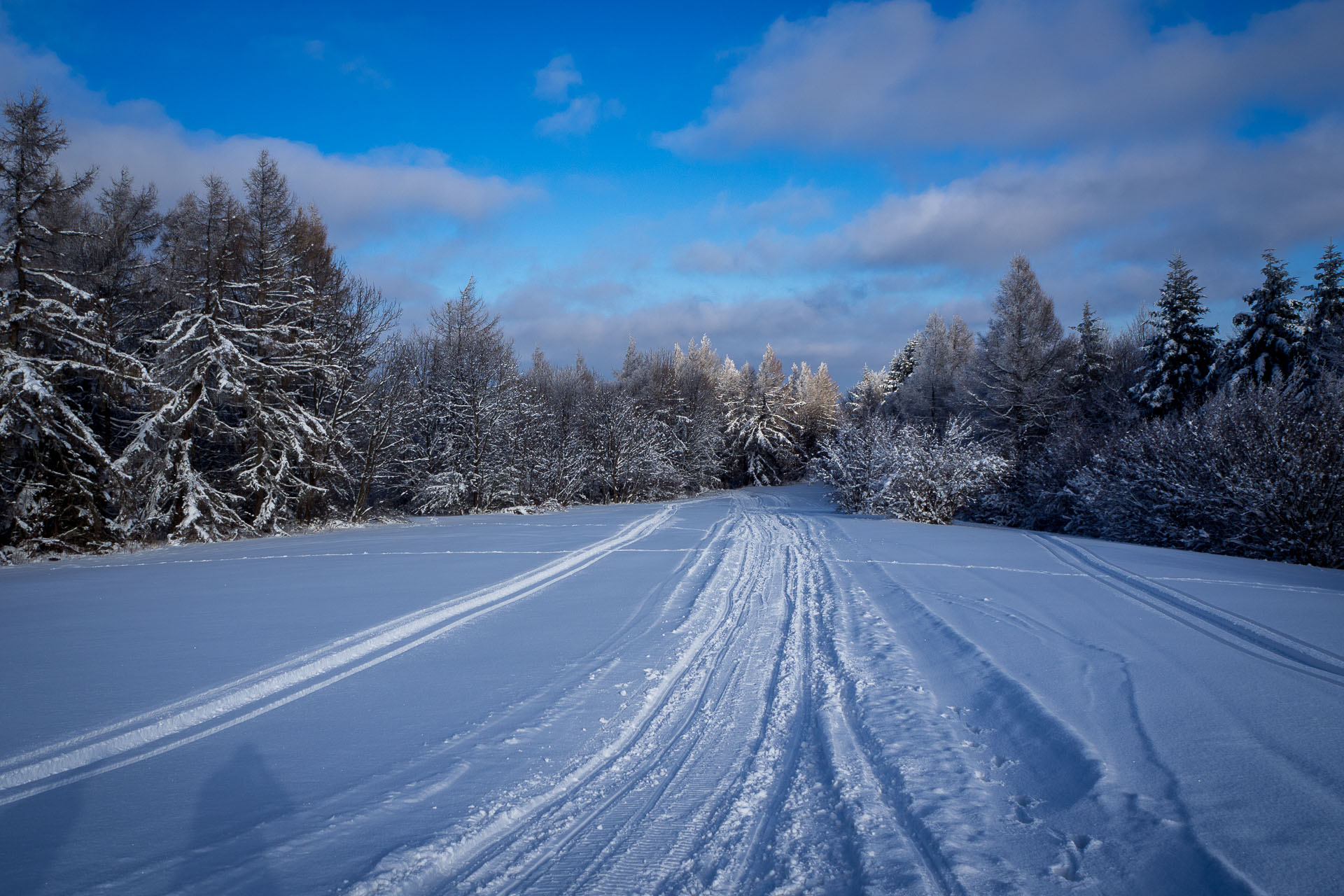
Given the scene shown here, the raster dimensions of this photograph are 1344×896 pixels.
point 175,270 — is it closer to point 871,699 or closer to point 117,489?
point 117,489

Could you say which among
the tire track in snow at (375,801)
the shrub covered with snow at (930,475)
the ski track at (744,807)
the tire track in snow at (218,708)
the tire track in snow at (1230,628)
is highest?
the shrub covered with snow at (930,475)

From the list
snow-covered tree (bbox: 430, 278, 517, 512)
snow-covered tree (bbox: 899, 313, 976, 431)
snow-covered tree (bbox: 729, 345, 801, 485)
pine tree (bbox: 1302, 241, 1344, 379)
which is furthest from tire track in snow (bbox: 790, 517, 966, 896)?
snow-covered tree (bbox: 729, 345, 801, 485)

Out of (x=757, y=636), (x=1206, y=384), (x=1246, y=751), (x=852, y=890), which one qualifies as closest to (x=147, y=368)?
(x=757, y=636)

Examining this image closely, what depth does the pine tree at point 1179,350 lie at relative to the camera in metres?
24.5

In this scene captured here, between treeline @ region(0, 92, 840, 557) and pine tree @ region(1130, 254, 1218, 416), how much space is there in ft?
85.1

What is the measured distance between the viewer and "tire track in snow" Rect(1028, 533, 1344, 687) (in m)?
4.71

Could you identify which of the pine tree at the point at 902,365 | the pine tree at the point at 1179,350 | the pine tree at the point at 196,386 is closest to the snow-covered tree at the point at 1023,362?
the pine tree at the point at 1179,350

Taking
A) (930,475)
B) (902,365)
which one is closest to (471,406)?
(930,475)

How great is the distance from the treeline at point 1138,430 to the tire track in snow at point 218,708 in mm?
14836

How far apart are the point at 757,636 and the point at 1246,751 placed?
11.7ft

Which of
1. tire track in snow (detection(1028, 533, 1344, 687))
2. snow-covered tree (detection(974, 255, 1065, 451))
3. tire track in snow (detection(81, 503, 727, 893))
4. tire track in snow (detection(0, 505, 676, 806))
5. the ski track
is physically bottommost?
tire track in snow (detection(0, 505, 676, 806))

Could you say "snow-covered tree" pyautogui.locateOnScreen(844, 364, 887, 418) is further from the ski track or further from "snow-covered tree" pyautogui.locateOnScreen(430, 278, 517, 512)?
the ski track

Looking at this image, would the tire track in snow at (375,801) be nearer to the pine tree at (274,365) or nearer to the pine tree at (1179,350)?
the pine tree at (274,365)

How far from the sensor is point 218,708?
14.1 feet
